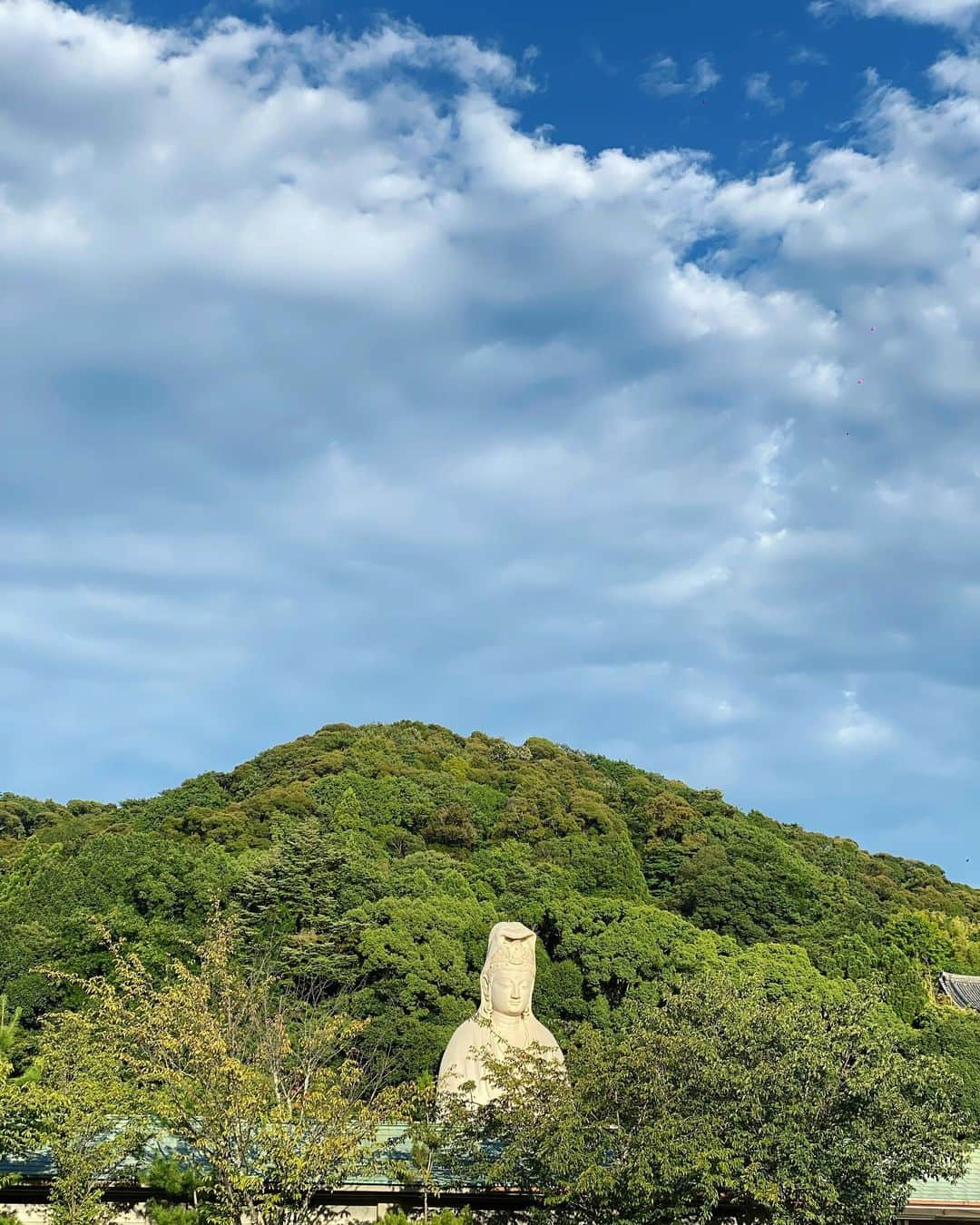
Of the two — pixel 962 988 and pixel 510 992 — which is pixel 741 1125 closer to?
pixel 510 992

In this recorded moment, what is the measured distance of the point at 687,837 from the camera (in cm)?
5759

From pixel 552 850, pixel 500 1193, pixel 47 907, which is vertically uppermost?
pixel 552 850

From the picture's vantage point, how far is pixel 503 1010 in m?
22.0

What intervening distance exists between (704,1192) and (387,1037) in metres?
22.0

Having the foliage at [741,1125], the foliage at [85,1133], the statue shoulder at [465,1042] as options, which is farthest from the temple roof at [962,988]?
the foliage at [85,1133]

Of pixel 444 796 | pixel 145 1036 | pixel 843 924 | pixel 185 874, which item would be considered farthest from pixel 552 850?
pixel 145 1036

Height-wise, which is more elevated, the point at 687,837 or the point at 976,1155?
the point at 687,837

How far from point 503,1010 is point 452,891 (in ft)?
70.6

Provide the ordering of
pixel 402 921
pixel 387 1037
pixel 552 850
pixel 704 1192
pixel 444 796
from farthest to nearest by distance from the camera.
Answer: pixel 444 796
pixel 552 850
pixel 402 921
pixel 387 1037
pixel 704 1192

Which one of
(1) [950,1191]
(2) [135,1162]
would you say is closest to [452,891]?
(2) [135,1162]

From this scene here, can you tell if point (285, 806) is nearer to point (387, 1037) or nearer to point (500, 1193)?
point (387, 1037)

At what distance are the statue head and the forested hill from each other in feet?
16.3

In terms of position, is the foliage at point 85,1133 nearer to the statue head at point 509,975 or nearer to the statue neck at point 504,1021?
the statue neck at point 504,1021

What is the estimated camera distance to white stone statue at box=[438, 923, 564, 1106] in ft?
69.9
